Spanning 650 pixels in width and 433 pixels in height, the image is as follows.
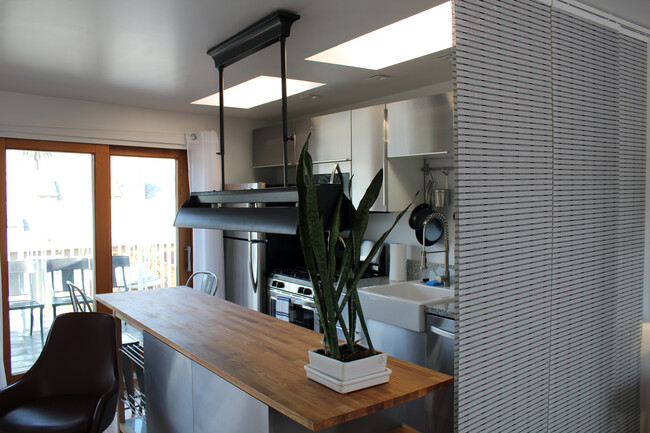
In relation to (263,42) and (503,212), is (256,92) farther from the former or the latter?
(503,212)

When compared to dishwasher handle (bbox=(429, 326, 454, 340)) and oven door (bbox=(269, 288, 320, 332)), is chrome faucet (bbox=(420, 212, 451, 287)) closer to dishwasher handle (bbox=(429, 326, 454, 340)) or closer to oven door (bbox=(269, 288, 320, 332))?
dishwasher handle (bbox=(429, 326, 454, 340))

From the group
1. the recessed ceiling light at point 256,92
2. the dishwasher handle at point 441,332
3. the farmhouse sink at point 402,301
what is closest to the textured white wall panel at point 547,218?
the dishwasher handle at point 441,332

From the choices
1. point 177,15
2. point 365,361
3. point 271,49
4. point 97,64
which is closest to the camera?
point 365,361

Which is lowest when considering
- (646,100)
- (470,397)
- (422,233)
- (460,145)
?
(470,397)

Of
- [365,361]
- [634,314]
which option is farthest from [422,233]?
[365,361]

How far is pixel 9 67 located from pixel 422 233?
305 cm

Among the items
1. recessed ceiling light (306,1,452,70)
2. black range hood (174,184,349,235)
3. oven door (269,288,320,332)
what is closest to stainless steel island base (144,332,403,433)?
black range hood (174,184,349,235)

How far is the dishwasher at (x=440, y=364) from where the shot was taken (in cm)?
285

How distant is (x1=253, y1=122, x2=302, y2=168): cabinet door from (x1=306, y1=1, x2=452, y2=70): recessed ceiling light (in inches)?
66.0

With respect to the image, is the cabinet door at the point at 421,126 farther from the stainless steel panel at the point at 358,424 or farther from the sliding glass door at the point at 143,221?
the sliding glass door at the point at 143,221

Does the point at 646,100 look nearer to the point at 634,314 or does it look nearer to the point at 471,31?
the point at 634,314

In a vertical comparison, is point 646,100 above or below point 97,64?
below

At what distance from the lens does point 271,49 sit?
2.80 meters

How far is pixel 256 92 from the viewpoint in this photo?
4.27 metres
